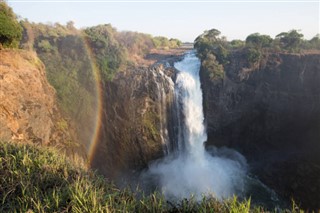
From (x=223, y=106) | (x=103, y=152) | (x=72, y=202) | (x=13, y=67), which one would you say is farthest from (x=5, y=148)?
(x=223, y=106)

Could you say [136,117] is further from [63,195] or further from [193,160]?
[63,195]

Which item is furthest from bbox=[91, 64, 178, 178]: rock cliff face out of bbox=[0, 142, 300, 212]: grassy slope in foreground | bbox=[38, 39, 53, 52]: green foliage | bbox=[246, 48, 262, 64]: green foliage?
bbox=[0, 142, 300, 212]: grassy slope in foreground

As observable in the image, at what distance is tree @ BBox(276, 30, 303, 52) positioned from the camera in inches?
1067

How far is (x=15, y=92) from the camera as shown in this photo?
1295 centimetres

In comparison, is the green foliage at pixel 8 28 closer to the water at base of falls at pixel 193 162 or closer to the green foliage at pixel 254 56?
the water at base of falls at pixel 193 162

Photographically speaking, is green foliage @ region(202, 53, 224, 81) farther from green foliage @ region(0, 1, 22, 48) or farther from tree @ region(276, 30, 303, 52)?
green foliage @ region(0, 1, 22, 48)

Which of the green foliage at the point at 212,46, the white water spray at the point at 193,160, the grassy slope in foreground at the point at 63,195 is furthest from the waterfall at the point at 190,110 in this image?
the grassy slope in foreground at the point at 63,195

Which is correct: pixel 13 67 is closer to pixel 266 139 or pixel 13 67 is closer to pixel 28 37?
pixel 28 37

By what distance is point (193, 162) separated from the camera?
872 inches

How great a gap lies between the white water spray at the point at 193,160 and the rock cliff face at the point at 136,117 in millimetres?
1277

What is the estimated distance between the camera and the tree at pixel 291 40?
27109mm

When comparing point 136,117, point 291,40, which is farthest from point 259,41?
point 136,117

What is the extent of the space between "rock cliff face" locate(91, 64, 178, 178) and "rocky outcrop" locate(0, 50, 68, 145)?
456 cm

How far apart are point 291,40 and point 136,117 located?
1895 cm
